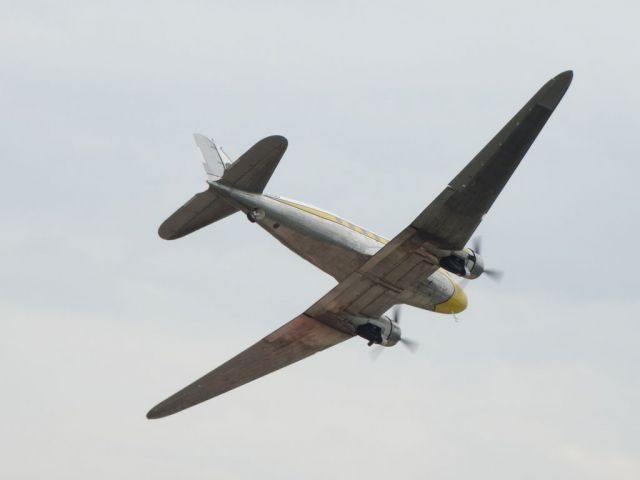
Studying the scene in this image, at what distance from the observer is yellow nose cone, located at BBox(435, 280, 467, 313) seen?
2110 inches

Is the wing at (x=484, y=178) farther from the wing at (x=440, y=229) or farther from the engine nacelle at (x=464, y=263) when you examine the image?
the engine nacelle at (x=464, y=263)

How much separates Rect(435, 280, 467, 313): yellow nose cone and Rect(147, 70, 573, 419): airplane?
0.18 feet

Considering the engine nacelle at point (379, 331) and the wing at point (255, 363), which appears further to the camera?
the wing at point (255, 363)

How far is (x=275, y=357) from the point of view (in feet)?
183

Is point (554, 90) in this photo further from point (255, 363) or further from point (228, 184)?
point (255, 363)

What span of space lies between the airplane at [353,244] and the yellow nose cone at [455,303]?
0.18ft

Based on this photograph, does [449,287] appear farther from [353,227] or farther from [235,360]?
[235,360]

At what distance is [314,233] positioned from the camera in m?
49.7

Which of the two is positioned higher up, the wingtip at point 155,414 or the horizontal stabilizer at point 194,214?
the horizontal stabilizer at point 194,214

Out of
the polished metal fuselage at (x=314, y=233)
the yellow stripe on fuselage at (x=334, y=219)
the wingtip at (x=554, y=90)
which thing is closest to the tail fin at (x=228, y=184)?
the polished metal fuselage at (x=314, y=233)

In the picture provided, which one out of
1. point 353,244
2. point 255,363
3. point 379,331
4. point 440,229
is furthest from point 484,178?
point 255,363

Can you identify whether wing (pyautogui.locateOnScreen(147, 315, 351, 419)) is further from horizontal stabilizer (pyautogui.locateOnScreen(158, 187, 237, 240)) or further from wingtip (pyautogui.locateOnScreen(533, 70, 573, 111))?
wingtip (pyautogui.locateOnScreen(533, 70, 573, 111))

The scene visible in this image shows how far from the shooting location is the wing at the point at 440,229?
44781mm

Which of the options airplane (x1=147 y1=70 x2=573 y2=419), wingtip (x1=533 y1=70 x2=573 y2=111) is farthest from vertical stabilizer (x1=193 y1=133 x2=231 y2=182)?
wingtip (x1=533 y1=70 x2=573 y2=111)
